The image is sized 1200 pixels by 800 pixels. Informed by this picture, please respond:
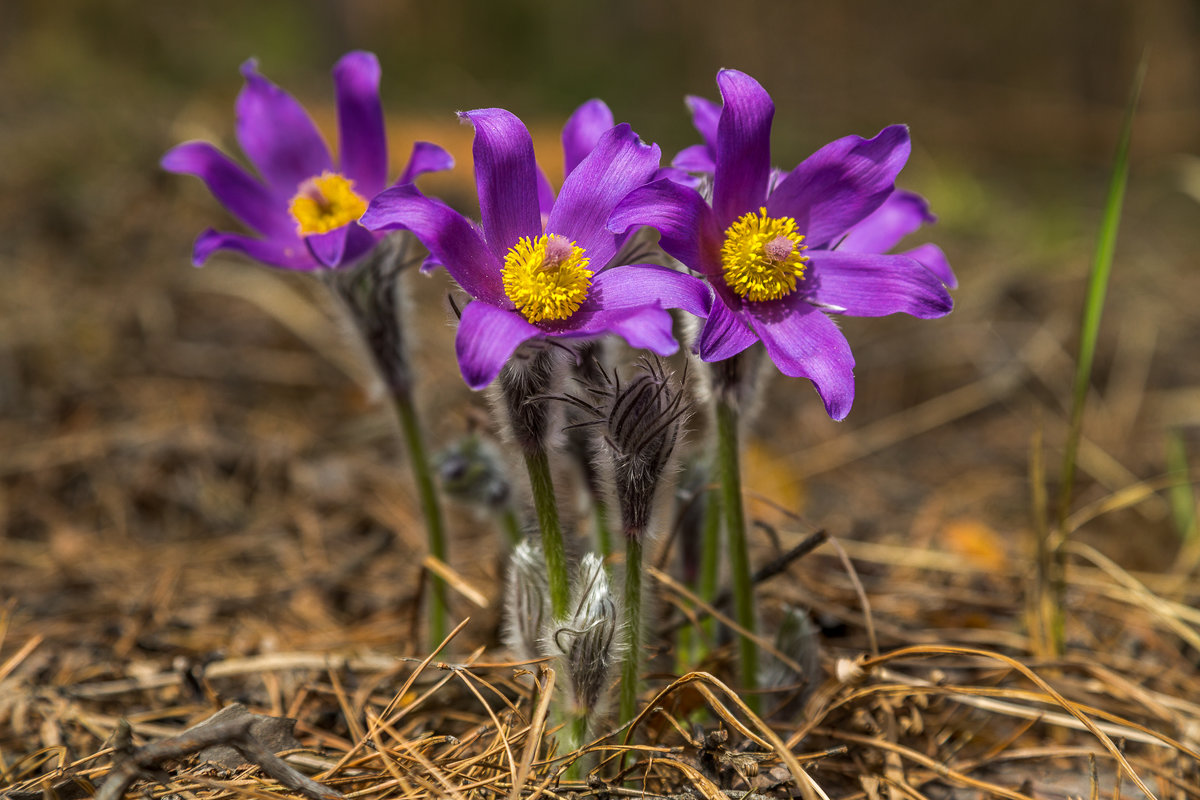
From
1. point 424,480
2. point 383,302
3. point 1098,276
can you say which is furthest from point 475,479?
point 1098,276

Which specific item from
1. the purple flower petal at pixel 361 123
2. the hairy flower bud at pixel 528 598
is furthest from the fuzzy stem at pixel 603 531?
the purple flower petal at pixel 361 123

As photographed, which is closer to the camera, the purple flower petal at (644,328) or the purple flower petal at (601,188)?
the purple flower petal at (644,328)

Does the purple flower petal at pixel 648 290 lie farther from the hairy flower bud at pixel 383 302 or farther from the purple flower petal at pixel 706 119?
the hairy flower bud at pixel 383 302

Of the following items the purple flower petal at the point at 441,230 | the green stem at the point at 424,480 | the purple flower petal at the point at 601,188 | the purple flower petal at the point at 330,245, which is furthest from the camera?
the green stem at the point at 424,480

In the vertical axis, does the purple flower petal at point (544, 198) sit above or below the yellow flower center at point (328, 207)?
below

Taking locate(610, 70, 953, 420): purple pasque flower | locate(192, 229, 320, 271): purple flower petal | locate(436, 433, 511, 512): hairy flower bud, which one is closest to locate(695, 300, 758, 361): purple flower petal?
locate(610, 70, 953, 420): purple pasque flower

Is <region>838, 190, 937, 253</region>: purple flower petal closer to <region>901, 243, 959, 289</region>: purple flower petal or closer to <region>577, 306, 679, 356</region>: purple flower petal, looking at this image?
<region>901, 243, 959, 289</region>: purple flower petal

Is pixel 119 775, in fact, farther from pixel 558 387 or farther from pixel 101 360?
pixel 101 360

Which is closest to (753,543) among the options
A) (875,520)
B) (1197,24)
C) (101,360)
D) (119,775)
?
(875,520)
